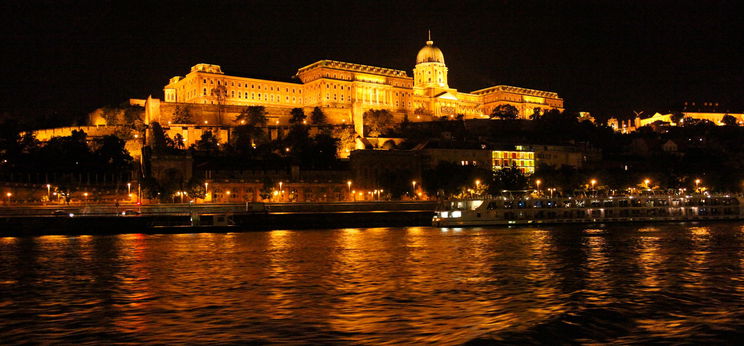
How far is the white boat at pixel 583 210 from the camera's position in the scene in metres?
42.2

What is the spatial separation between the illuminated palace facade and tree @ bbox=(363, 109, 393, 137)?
6.53 ft

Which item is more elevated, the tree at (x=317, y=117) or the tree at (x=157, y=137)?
the tree at (x=317, y=117)

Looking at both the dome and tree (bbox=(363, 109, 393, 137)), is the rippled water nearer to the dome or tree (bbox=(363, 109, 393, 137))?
tree (bbox=(363, 109, 393, 137))

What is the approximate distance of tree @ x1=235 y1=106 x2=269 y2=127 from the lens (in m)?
94.6

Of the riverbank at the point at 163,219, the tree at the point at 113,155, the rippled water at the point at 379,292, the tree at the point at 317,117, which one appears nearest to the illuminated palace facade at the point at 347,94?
the tree at the point at 317,117

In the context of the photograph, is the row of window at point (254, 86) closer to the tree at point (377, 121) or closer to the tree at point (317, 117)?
the tree at point (317, 117)

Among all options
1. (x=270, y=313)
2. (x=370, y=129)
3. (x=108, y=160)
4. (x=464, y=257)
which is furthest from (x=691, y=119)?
(x=270, y=313)

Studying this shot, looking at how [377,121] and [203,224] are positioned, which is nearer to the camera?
[203,224]

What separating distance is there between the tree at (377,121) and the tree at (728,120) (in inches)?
2634

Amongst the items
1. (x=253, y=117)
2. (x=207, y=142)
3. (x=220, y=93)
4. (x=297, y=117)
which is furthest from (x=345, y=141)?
(x=220, y=93)

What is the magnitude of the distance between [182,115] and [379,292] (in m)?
77.0

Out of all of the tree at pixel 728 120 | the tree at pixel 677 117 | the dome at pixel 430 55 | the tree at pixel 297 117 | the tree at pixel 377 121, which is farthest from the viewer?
the dome at pixel 430 55

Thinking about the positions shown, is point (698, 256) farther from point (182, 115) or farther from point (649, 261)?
point (182, 115)

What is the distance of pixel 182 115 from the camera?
293ft
